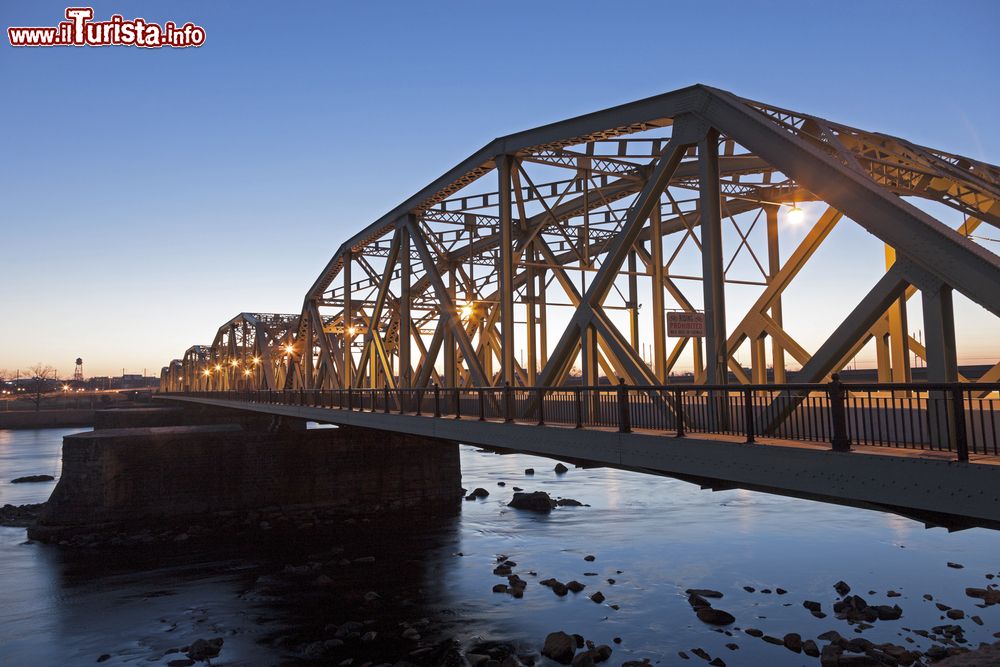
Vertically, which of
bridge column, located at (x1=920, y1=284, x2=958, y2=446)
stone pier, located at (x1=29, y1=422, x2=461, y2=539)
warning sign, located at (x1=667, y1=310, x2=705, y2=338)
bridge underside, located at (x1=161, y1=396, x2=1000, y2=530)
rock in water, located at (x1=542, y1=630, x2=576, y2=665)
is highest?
warning sign, located at (x1=667, y1=310, x2=705, y2=338)

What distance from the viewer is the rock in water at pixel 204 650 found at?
64.7ft

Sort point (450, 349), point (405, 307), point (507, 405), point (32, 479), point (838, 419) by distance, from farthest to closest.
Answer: point (32, 479) → point (405, 307) → point (450, 349) → point (507, 405) → point (838, 419)

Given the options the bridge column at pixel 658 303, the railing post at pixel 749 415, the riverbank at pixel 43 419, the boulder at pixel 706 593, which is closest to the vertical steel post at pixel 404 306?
the bridge column at pixel 658 303

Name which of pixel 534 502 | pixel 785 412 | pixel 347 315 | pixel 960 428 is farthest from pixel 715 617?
pixel 347 315

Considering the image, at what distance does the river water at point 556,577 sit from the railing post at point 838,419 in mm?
11195

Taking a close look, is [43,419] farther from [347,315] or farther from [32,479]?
[347,315]

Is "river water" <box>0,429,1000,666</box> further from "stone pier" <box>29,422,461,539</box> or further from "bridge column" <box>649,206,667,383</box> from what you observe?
"bridge column" <box>649,206,667,383</box>

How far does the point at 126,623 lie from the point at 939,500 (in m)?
23.7

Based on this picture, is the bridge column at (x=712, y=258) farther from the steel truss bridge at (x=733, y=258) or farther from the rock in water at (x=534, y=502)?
the rock in water at (x=534, y=502)

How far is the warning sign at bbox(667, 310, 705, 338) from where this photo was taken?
538 inches

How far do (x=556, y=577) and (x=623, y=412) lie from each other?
1550cm

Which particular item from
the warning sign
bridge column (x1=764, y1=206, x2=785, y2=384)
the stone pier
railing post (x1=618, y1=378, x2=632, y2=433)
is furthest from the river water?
the warning sign

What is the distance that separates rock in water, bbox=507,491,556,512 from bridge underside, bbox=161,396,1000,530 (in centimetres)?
2616

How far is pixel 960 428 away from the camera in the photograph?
769cm
